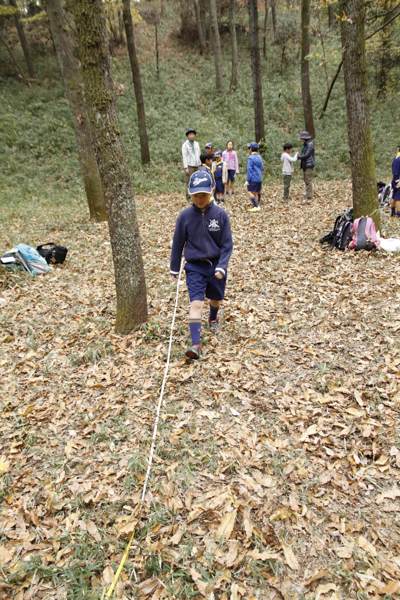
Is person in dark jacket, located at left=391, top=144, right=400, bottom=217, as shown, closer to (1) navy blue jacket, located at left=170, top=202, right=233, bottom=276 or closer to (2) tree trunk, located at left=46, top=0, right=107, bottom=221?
(1) navy blue jacket, located at left=170, top=202, right=233, bottom=276

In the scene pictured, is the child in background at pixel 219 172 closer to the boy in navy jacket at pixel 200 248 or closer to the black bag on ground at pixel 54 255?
the black bag on ground at pixel 54 255

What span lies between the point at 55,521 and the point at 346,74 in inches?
322

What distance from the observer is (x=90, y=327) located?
5.25 m

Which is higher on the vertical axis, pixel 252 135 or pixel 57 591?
pixel 252 135

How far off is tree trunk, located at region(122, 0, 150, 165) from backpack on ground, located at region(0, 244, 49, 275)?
11271 millimetres

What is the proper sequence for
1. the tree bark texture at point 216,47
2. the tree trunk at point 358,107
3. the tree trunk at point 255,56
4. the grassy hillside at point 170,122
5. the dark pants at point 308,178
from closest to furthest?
the tree trunk at point 358,107 < the dark pants at point 308,178 < the tree trunk at point 255,56 < the grassy hillside at point 170,122 < the tree bark texture at point 216,47

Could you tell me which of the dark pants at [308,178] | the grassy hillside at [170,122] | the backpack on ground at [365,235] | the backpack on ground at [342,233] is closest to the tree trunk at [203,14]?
the grassy hillside at [170,122]

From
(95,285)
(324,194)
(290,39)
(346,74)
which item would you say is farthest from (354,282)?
(290,39)

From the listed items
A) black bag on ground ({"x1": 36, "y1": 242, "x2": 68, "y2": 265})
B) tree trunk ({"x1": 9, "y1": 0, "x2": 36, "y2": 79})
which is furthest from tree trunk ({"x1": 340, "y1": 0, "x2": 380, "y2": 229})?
tree trunk ({"x1": 9, "y1": 0, "x2": 36, "y2": 79})

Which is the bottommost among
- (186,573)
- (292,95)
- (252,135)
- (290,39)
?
(186,573)

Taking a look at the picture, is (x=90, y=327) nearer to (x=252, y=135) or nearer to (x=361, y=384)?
(x=361, y=384)

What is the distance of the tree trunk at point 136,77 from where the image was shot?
14547mm

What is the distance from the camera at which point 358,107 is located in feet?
21.7

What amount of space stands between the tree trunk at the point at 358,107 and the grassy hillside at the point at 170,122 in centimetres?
921
